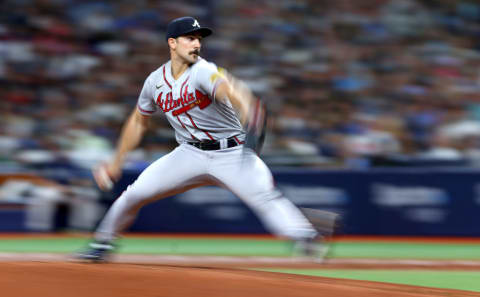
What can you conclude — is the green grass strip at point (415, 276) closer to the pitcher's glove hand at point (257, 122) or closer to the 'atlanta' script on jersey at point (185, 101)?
the pitcher's glove hand at point (257, 122)

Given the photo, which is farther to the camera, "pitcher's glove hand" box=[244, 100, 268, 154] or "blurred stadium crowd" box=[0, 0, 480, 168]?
"blurred stadium crowd" box=[0, 0, 480, 168]

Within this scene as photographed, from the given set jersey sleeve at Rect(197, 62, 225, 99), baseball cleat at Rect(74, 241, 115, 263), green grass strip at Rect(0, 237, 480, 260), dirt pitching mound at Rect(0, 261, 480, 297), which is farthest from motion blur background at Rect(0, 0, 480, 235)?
jersey sleeve at Rect(197, 62, 225, 99)

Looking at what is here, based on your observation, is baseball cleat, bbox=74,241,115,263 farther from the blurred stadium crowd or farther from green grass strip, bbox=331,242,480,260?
the blurred stadium crowd

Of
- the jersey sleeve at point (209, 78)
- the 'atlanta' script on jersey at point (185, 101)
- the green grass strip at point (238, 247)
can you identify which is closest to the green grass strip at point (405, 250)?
the green grass strip at point (238, 247)

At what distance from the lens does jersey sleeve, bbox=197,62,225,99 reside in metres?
5.11

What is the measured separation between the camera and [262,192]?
17.0 feet

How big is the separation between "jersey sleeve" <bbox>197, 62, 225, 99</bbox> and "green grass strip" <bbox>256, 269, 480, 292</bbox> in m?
2.58

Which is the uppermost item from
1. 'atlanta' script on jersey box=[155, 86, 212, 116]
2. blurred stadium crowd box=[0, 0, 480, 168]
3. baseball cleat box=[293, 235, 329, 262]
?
blurred stadium crowd box=[0, 0, 480, 168]

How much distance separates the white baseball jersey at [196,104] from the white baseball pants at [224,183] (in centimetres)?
12

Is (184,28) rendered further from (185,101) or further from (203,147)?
(203,147)

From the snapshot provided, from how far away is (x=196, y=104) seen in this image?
527cm

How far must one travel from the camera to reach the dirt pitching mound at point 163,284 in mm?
4602

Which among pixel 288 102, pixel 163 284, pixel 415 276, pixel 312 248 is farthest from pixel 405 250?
pixel 163 284

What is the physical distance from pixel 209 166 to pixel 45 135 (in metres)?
7.53
